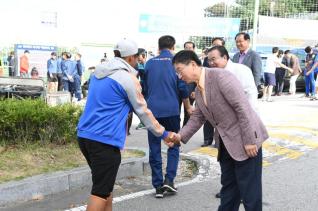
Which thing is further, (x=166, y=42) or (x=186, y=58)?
(x=166, y=42)

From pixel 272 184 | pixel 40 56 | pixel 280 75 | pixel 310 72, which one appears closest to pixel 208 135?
pixel 272 184

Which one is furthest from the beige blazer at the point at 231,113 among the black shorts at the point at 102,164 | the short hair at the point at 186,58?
the black shorts at the point at 102,164

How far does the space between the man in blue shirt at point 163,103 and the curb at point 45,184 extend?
0.84 metres

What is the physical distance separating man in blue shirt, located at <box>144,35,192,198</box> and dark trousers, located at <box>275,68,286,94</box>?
12798 mm

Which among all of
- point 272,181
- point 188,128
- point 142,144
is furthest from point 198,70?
point 142,144

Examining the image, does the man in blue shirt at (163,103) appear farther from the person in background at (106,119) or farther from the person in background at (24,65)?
the person in background at (24,65)

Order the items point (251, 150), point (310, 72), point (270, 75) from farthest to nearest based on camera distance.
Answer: point (310, 72) < point (270, 75) < point (251, 150)

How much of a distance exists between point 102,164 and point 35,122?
9.03 ft

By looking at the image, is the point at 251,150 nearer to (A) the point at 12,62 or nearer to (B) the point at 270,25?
(A) the point at 12,62

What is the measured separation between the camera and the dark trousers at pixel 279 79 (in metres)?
17.8

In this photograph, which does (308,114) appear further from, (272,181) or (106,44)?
(106,44)

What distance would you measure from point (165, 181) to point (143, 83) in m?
1.24

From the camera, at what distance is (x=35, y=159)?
20.0 feet

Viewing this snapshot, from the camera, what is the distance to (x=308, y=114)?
12.4m
